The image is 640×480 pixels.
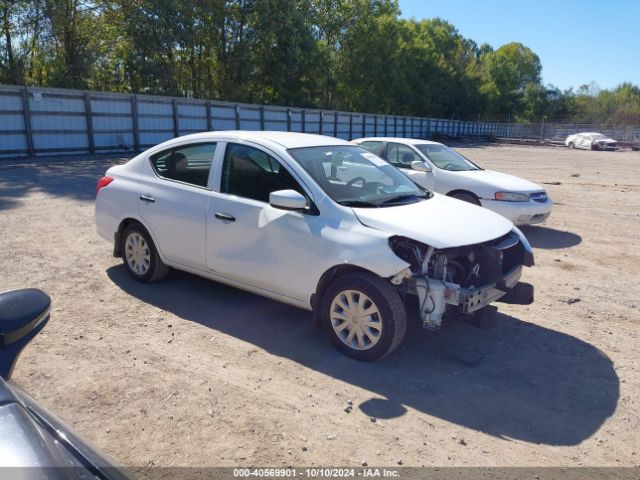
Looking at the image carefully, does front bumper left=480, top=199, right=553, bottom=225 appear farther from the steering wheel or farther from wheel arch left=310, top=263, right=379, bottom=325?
wheel arch left=310, top=263, right=379, bottom=325

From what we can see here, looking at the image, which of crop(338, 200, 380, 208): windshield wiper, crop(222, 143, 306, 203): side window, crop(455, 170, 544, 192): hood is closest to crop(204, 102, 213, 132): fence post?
crop(455, 170, 544, 192): hood

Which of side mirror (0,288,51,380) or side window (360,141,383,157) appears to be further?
side window (360,141,383,157)

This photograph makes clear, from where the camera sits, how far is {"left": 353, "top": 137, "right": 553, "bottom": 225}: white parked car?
27.9ft

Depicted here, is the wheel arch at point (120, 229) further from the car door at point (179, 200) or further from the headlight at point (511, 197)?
the headlight at point (511, 197)

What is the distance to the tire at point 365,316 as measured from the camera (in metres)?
3.87

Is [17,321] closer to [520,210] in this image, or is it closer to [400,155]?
[520,210]

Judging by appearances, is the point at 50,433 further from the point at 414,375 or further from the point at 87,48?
the point at 87,48

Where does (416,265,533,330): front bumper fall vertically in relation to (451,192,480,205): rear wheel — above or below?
below

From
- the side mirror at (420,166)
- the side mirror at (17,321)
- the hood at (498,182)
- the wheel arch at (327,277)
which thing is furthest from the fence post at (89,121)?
the side mirror at (17,321)

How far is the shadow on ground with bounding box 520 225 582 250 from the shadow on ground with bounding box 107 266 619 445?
3581mm

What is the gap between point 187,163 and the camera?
5254 millimetres

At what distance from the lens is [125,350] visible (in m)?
4.16

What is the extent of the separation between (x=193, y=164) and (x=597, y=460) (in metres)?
4.10

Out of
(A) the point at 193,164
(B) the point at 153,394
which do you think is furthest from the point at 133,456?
(A) the point at 193,164
